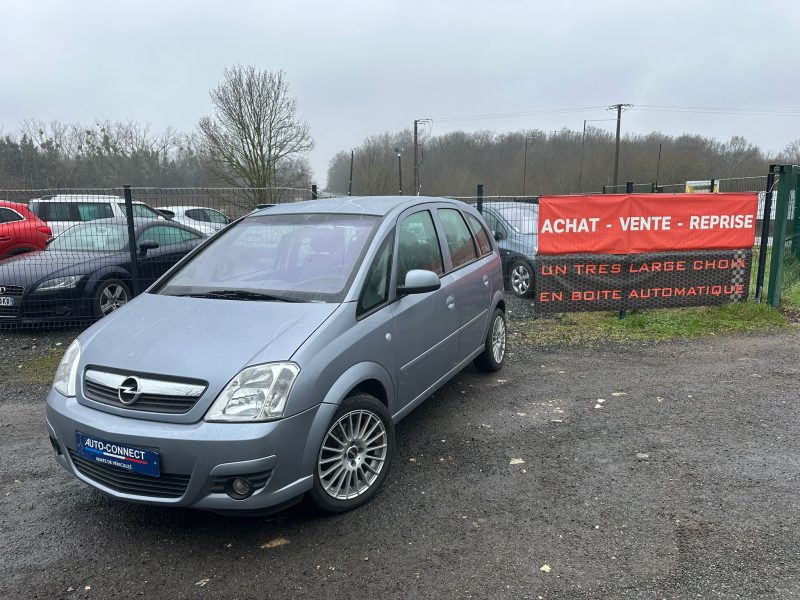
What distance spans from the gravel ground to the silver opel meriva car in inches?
13.5

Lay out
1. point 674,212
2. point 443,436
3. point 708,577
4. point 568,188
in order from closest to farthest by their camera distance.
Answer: point 708,577 < point 443,436 < point 674,212 < point 568,188

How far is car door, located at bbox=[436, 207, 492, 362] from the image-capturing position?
471 cm

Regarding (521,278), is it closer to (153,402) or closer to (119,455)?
(153,402)

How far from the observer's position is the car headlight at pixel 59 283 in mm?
7391

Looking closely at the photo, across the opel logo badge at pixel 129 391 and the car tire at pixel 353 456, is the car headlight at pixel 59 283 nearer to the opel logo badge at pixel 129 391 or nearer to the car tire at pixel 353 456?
the opel logo badge at pixel 129 391

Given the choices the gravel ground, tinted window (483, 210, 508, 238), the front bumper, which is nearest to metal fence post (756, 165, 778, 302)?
tinted window (483, 210, 508, 238)

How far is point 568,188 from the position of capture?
205 ft

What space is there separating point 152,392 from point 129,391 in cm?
14

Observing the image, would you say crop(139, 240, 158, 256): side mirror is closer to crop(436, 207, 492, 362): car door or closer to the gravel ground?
the gravel ground

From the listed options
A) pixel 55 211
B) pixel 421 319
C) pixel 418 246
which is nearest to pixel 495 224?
pixel 418 246

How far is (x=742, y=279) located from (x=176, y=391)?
7.91 metres

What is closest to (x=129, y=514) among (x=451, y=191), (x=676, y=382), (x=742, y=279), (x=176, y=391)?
(x=176, y=391)

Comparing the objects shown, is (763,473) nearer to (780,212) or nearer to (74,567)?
(74,567)

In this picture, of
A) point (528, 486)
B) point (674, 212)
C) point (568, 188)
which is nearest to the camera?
point (528, 486)
